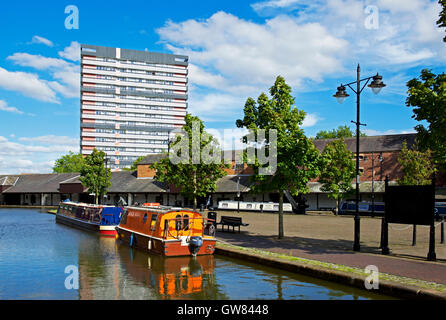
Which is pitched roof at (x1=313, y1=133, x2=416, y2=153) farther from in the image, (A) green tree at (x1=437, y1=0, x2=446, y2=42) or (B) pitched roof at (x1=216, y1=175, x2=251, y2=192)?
(A) green tree at (x1=437, y1=0, x2=446, y2=42)

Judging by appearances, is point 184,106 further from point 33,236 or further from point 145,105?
point 33,236

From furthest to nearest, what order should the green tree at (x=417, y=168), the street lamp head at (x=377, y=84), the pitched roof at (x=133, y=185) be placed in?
the pitched roof at (x=133, y=185) → the green tree at (x=417, y=168) → the street lamp head at (x=377, y=84)

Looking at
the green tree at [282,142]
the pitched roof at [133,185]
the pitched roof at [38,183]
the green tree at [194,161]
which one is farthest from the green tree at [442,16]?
the pitched roof at [38,183]

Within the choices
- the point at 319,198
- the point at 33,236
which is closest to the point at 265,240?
the point at 33,236

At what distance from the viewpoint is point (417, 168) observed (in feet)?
154

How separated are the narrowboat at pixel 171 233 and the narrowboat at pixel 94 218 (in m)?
6.57

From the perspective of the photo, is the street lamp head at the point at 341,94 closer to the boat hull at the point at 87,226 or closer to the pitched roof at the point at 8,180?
the boat hull at the point at 87,226

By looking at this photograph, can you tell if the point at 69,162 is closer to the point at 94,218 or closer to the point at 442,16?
the point at 94,218

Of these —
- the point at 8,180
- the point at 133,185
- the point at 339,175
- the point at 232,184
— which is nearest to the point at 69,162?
the point at 8,180

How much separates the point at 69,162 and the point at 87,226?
81846 millimetres

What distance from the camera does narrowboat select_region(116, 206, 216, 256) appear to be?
1778 cm

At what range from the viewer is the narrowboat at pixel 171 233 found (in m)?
17.8
